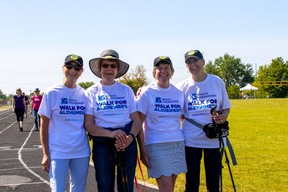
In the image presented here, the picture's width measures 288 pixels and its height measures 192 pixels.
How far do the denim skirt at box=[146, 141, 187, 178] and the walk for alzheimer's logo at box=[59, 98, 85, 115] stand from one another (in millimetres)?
914

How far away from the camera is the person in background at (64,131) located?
4.29 meters

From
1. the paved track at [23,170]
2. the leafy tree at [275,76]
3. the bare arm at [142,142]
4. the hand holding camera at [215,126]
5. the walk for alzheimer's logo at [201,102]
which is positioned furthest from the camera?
the leafy tree at [275,76]

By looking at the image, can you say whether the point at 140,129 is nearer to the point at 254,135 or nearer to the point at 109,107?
the point at 109,107

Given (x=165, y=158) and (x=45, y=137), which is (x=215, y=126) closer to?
(x=165, y=158)

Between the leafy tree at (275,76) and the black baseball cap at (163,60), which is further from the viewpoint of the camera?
the leafy tree at (275,76)

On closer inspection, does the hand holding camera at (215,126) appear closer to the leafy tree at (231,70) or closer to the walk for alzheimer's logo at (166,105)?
the walk for alzheimer's logo at (166,105)

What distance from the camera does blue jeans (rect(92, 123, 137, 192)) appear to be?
14.2 ft

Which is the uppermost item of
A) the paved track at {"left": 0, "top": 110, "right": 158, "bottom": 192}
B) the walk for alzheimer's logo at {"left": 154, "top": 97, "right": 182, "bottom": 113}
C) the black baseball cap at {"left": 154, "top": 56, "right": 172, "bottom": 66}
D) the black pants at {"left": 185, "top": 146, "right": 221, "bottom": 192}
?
the black baseball cap at {"left": 154, "top": 56, "right": 172, "bottom": 66}

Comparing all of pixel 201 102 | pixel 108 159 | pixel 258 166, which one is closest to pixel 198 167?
pixel 201 102

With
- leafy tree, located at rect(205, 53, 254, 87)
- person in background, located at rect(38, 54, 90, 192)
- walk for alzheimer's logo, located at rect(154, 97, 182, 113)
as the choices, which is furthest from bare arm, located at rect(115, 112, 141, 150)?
leafy tree, located at rect(205, 53, 254, 87)

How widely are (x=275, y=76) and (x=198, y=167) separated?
9707 cm

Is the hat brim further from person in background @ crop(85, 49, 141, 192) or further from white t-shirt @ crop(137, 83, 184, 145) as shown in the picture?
white t-shirt @ crop(137, 83, 184, 145)

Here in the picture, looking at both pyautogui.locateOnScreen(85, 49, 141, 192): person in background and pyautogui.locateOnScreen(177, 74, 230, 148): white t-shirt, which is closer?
pyautogui.locateOnScreen(85, 49, 141, 192): person in background

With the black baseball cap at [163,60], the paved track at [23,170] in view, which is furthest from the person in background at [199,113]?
the paved track at [23,170]
